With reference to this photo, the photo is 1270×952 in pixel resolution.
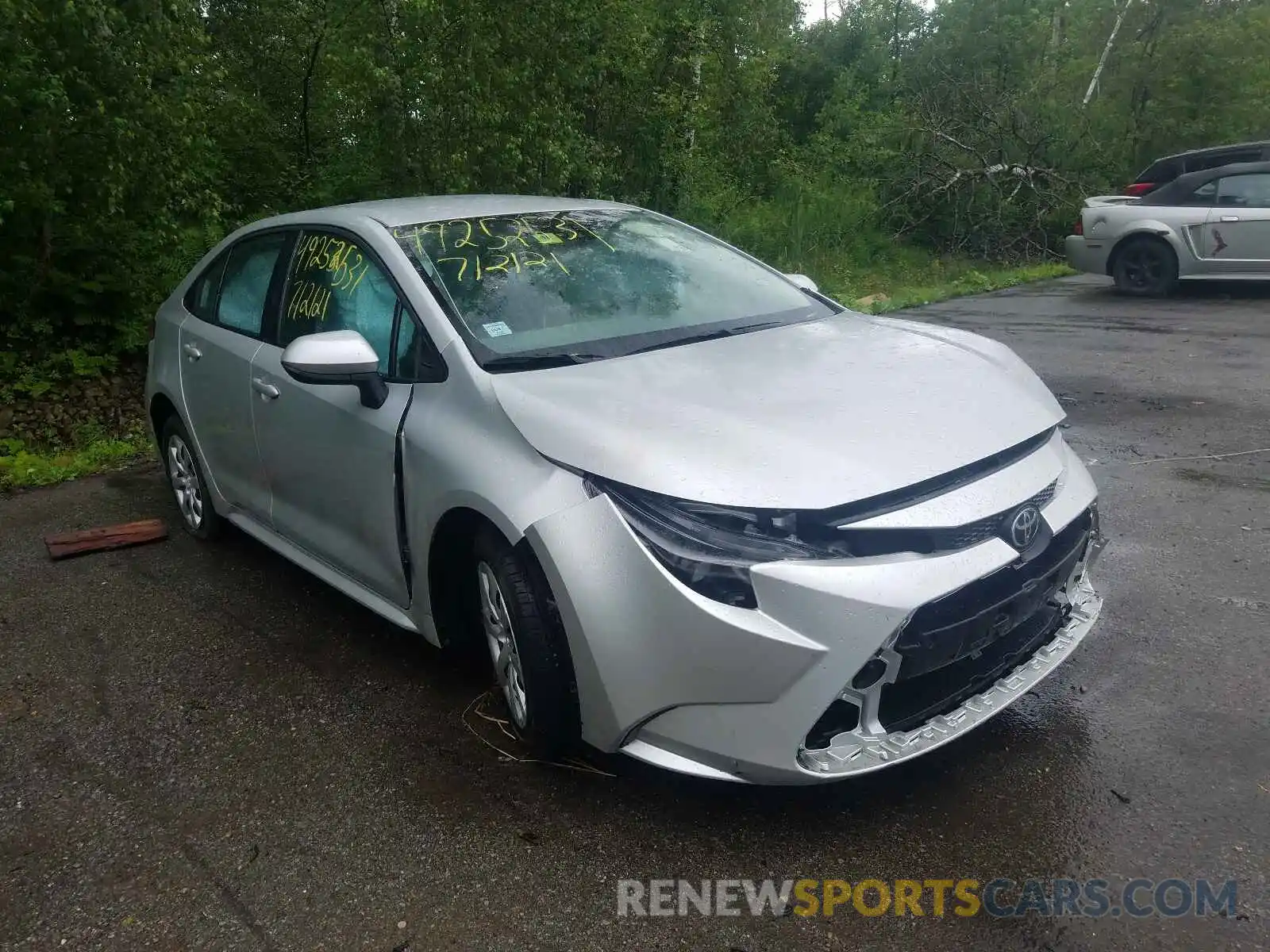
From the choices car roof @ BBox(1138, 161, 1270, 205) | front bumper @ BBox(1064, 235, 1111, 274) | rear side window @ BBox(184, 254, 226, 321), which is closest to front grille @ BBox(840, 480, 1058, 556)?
rear side window @ BBox(184, 254, 226, 321)

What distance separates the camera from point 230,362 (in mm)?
4398

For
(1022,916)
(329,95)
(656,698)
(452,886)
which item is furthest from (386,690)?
(329,95)

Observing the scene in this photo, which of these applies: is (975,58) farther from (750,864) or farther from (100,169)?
(750,864)

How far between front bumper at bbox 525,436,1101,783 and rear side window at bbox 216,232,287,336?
222cm

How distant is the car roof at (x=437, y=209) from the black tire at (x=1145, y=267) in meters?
9.05

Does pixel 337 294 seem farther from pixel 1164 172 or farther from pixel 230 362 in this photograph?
pixel 1164 172

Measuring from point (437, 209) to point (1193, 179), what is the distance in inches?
393

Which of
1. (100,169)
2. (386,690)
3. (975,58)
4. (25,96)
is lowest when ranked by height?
(386,690)

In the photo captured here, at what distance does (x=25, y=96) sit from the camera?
21.3 feet

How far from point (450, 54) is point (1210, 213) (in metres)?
7.79

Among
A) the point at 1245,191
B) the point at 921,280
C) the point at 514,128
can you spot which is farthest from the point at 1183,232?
the point at 514,128

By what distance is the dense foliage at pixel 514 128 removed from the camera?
7004 millimetres

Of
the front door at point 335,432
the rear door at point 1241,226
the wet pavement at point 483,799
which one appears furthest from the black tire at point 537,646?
the rear door at point 1241,226

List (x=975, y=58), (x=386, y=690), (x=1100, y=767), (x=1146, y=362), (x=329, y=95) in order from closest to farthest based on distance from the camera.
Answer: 1. (x=1100, y=767)
2. (x=386, y=690)
3. (x=1146, y=362)
4. (x=329, y=95)
5. (x=975, y=58)
